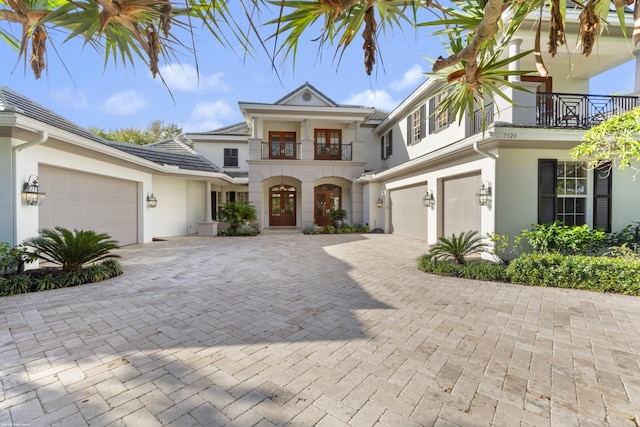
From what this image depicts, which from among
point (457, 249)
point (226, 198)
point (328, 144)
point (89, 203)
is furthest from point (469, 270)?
point (226, 198)

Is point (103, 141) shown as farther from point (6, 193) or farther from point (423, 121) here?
point (423, 121)

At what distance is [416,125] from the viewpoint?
43.8 ft

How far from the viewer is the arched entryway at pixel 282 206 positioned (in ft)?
61.4

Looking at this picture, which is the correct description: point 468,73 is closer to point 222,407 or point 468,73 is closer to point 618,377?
point 618,377

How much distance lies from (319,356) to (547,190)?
7.63 metres

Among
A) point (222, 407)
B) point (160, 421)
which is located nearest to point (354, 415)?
point (222, 407)

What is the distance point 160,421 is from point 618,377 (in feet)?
12.5

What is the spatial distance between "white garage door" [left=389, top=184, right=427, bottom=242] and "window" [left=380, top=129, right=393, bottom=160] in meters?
3.16

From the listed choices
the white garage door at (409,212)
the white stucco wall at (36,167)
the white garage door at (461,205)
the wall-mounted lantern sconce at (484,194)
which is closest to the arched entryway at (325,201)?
the white garage door at (409,212)

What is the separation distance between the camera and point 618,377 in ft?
8.47

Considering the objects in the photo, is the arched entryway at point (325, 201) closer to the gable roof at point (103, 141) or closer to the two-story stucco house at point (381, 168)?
the two-story stucco house at point (381, 168)

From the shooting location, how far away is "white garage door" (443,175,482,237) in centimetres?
827

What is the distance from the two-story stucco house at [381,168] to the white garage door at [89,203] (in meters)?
0.05

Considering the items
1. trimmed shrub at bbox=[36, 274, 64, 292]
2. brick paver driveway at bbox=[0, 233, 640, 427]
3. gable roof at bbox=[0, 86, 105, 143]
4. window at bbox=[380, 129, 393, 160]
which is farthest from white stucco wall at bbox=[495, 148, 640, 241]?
gable roof at bbox=[0, 86, 105, 143]
